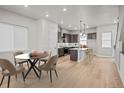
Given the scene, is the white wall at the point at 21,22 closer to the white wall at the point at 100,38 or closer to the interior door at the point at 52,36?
the interior door at the point at 52,36

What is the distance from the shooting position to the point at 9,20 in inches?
208

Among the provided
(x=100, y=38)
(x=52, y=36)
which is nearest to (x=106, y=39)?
(x=100, y=38)

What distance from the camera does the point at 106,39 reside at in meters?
9.69

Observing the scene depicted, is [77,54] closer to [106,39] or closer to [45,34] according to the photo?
[45,34]

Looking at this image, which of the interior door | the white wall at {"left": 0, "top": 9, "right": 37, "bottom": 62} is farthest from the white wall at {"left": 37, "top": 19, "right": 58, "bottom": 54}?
the white wall at {"left": 0, "top": 9, "right": 37, "bottom": 62}

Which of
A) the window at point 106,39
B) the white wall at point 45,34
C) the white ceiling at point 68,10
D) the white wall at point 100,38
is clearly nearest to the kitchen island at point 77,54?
the white wall at point 45,34

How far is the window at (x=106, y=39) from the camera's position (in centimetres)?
951

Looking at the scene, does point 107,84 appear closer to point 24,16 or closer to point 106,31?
point 24,16

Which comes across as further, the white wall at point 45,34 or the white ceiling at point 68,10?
the white wall at point 45,34

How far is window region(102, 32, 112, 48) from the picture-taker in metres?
9.51

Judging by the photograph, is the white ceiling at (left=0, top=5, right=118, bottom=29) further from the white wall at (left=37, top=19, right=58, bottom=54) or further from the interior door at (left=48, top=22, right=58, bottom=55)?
the interior door at (left=48, top=22, right=58, bottom=55)

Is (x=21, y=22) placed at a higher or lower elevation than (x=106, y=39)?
higher

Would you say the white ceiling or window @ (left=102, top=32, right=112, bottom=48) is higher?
the white ceiling
